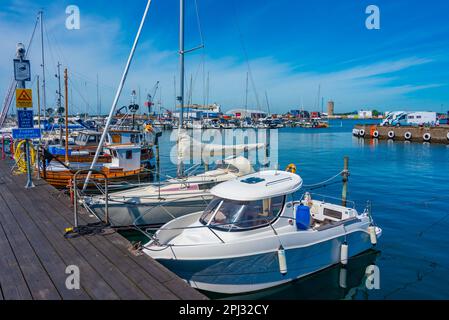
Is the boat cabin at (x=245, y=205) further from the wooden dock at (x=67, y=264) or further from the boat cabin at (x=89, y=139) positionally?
the boat cabin at (x=89, y=139)

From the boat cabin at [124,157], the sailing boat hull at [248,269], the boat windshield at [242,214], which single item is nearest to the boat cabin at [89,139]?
the boat cabin at [124,157]

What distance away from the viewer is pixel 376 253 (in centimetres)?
1158

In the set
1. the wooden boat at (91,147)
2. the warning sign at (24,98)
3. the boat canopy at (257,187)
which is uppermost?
the warning sign at (24,98)

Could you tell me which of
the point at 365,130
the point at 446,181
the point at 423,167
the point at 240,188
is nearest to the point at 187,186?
the point at 240,188

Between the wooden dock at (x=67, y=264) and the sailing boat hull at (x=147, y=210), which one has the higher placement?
the wooden dock at (x=67, y=264)

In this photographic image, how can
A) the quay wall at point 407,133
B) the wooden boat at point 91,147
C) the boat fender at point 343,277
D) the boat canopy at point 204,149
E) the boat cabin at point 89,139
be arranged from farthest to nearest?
the quay wall at point 407,133, the boat cabin at point 89,139, the wooden boat at point 91,147, the boat canopy at point 204,149, the boat fender at point 343,277

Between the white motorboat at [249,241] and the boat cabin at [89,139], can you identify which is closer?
the white motorboat at [249,241]

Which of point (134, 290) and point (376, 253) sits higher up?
point (134, 290)

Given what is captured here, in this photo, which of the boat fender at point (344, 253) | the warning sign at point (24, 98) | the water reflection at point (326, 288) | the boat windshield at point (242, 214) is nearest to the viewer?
the boat windshield at point (242, 214)

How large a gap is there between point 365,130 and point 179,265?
74.8m

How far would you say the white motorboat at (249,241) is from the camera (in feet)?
24.6

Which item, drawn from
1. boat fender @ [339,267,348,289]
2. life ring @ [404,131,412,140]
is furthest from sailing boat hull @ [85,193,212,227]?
life ring @ [404,131,412,140]
